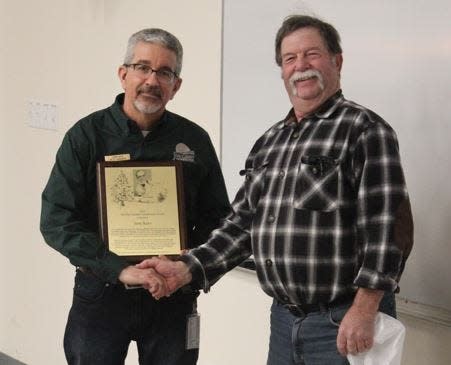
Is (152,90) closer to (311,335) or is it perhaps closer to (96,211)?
(96,211)

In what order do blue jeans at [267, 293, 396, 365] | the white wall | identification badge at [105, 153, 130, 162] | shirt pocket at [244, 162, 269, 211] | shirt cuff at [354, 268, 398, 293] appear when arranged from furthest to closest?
the white wall → identification badge at [105, 153, 130, 162] → shirt pocket at [244, 162, 269, 211] → blue jeans at [267, 293, 396, 365] → shirt cuff at [354, 268, 398, 293]

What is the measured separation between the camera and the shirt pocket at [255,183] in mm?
1847

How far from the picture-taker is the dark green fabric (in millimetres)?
1913

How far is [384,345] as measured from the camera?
5.49ft

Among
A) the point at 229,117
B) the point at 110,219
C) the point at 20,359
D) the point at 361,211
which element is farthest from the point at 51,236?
the point at 20,359

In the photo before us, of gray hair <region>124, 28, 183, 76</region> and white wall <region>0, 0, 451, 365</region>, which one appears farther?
white wall <region>0, 0, 451, 365</region>

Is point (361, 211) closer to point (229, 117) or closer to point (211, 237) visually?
point (211, 237)

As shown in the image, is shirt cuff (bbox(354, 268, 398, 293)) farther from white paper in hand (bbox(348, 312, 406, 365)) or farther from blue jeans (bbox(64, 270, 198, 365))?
blue jeans (bbox(64, 270, 198, 365))

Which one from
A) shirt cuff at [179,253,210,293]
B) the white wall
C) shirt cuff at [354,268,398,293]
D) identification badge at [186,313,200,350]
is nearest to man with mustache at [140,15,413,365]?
shirt cuff at [354,268,398,293]

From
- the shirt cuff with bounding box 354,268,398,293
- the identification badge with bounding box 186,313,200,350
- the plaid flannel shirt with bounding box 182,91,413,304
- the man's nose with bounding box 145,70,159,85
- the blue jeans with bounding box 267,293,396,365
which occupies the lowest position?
the identification badge with bounding box 186,313,200,350

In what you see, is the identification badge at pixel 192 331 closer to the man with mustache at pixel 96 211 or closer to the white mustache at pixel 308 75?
the man with mustache at pixel 96 211

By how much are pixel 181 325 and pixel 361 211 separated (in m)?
0.66

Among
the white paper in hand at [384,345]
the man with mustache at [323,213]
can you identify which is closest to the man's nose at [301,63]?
the man with mustache at [323,213]

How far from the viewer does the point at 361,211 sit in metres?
1.63
